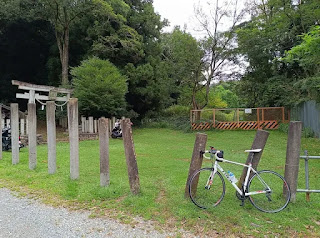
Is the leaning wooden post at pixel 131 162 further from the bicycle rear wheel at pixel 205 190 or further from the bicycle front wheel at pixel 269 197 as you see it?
the bicycle front wheel at pixel 269 197

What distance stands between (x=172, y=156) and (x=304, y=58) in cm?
514

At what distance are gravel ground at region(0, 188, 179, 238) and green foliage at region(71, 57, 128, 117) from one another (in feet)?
38.3

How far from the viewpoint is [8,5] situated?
713 inches

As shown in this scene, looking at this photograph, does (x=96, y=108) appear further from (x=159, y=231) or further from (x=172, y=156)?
(x=159, y=231)

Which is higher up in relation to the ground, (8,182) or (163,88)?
(163,88)

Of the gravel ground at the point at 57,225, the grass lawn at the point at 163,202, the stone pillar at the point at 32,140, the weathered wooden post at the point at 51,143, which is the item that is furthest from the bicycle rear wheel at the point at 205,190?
the stone pillar at the point at 32,140

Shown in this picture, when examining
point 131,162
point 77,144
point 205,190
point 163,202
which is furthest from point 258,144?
point 77,144

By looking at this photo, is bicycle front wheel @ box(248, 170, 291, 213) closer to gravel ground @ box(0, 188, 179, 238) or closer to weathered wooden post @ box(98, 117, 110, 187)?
gravel ground @ box(0, 188, 179, 238)

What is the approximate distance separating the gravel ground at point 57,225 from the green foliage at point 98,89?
1167 centimetres

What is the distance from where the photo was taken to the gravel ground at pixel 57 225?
301cm

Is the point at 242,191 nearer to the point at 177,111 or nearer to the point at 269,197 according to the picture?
the point at 269,197

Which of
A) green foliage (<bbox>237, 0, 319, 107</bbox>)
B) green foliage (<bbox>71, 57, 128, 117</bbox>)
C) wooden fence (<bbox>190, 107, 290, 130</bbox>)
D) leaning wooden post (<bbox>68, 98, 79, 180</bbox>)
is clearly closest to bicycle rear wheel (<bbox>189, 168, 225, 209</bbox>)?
leaning wooden post (<bbox>68, 98, 79, 180</bbox>)

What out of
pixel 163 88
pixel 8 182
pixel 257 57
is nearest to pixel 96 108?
pixel 163 88

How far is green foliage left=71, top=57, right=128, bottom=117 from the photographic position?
15.1 meters
